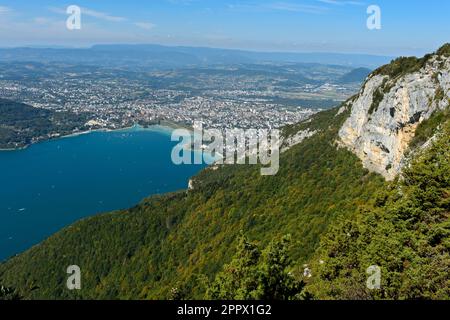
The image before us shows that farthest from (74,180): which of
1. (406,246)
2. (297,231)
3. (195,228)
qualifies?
(406,246)

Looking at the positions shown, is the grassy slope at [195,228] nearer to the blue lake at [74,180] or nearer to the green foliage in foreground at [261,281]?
the green foliage in foreground at [261,281]

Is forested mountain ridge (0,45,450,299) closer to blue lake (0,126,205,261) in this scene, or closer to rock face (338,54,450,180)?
rock face (338,54,450,180)

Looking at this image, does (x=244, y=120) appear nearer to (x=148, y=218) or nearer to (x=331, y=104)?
(x=331, y=104)

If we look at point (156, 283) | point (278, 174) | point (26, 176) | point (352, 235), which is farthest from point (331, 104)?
point (352, 235)

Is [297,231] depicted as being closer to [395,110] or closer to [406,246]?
[395,110]

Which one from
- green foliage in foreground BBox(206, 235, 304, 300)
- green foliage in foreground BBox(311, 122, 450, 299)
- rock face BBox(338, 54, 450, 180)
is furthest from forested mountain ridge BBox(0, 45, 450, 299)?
green foliage in foreground BBox(206, 235, 304, 300)
